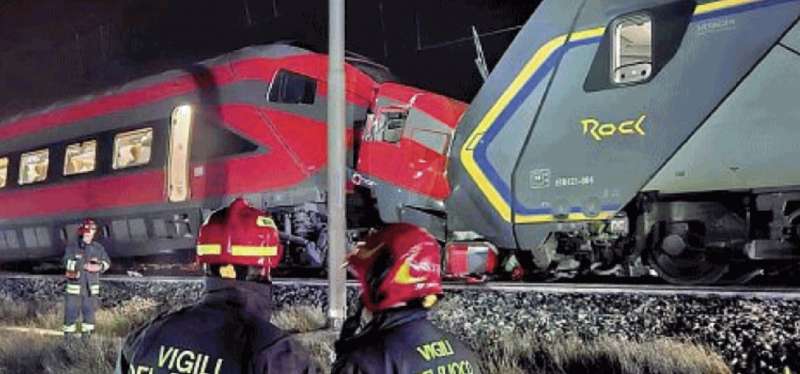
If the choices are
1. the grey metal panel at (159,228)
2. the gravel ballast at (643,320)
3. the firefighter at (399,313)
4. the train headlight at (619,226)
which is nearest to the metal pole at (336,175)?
the gravel ballast at (643,320)

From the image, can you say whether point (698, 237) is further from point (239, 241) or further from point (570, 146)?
point (239, 241)

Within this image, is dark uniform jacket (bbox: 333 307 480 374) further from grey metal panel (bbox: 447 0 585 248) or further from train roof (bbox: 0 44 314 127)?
train roof (bbox: 0 44 314 127)

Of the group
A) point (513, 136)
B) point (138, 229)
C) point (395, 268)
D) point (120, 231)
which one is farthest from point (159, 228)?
point (395, 268)

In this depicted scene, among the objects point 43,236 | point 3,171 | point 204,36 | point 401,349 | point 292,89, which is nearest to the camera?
point 401,349

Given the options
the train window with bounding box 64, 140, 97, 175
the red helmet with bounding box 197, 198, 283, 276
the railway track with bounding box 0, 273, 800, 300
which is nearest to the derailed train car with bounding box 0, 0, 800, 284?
the railway track with bounding box 0, 273, 800, 300

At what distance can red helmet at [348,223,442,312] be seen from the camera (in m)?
2.05

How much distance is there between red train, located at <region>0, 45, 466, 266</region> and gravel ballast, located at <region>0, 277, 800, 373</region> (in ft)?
3.71

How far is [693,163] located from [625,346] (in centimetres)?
111

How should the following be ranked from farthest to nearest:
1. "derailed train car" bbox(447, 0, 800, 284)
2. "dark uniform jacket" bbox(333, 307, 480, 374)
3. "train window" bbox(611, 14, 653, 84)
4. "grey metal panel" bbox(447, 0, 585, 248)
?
1. "grey metal panel" bbox(447, 0, 585, 248)
2. "train window" bbox(611, 14, 653, 84)
3. "derailed train car" bbox(447, 0, 800, 284)
4. "dark uniform jacket" bbox(333, 307, 480, 374)

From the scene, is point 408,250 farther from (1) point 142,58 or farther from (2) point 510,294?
(1) point 142,58

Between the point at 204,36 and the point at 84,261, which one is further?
the point at 204,36

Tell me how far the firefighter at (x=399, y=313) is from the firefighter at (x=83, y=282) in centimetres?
548

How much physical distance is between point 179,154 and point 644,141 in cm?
462

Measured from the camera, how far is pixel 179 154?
7.99 meters
